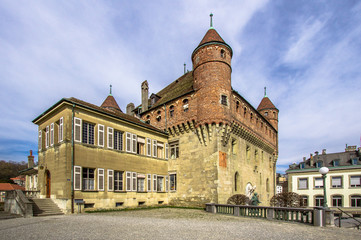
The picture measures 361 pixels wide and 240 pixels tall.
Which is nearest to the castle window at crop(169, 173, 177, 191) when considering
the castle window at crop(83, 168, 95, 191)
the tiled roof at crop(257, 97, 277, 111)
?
the castle window at crop(83, 168, 95, 191)

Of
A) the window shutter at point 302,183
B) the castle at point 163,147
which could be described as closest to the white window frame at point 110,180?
the castle at point 163,147

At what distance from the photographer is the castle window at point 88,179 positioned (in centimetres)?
1747

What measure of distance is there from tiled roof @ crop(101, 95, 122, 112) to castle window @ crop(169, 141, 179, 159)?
16738 mm

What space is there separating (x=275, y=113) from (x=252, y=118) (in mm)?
12221

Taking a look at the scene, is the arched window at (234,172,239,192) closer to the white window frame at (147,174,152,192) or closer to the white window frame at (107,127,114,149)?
the white window frame at (147,174,152,192)

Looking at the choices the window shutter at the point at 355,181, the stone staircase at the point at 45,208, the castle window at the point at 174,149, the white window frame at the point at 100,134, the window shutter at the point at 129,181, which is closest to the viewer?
the stone staircase at the point at 45,208

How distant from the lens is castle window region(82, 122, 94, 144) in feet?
59.3

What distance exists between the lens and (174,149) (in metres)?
25.8

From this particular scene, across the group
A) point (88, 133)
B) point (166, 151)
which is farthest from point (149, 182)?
point (88, 133)

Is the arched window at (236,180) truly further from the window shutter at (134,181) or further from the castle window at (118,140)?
the castle window at (118,140)

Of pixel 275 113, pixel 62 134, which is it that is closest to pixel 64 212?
pixel 62 134

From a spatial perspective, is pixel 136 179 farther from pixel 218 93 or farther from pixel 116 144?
pixel 218 93

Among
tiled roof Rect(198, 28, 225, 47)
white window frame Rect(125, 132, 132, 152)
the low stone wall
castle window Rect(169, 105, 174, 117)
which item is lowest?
the low stone wall

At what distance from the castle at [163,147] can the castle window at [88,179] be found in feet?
0.23
